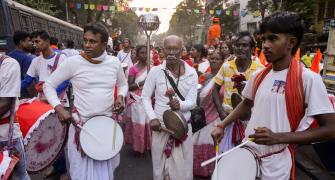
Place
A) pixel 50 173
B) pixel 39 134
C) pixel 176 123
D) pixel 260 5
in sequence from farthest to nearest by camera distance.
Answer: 1. pixel 260 5
2. pixel 50 173
3. pixel 39 134
4. pixel 176 123

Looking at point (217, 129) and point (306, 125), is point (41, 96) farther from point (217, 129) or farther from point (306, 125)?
point (306, 125)

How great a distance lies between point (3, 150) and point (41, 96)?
1953mm

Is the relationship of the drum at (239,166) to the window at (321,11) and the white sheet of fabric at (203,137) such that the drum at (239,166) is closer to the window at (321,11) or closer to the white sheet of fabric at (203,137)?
the white sheet of fabric at (203,137)

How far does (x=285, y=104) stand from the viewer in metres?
2.15

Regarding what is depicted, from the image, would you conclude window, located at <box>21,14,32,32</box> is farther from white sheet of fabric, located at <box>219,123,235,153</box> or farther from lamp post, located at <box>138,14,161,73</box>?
white sheet of fabric, located at <box>219,123,235,153</box>

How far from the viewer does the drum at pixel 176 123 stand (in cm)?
357

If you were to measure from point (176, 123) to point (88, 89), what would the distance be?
0.98 metres

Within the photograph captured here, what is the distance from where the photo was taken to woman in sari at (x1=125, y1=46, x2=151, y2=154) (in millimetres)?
6090

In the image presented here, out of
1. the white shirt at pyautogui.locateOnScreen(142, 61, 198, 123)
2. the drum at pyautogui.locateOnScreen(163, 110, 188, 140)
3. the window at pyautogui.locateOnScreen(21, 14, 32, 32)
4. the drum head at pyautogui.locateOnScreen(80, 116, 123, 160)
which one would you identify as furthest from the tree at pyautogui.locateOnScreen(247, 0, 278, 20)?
the drum head at pyautogui.locateOnScreen(80, 116, 123, 160)

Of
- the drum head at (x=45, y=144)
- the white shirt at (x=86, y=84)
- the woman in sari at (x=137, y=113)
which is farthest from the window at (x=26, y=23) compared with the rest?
the white shirt at (x=86, y=84)

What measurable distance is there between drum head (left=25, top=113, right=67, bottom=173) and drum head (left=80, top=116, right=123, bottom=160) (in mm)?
632

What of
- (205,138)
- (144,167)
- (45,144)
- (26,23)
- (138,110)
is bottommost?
(144,167)

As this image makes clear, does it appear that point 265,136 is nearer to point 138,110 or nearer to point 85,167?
point 85,167

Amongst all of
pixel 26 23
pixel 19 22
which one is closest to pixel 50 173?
pixel 19 22
